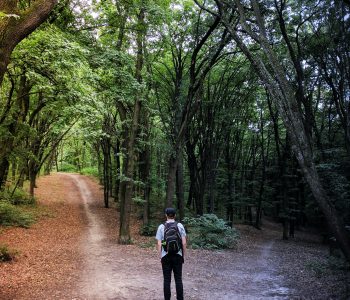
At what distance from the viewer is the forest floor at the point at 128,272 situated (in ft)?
25.6

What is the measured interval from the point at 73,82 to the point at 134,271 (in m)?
5.95

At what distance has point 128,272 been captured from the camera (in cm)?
989

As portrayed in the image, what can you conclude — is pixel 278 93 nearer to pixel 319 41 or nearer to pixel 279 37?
pixel 319 41

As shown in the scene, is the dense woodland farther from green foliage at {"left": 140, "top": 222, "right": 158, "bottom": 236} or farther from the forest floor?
the forest floor

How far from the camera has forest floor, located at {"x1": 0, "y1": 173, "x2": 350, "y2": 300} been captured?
7797 mm

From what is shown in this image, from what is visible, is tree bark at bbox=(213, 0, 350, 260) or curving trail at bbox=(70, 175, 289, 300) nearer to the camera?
tree bark at bbox=(213, 0, 350, 260)

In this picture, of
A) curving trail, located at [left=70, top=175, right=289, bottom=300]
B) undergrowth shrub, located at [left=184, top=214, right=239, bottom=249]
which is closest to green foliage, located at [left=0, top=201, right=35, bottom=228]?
curving trail, located at [left=70, top=175, right=289, bottom=300]

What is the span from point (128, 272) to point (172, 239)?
177 inches

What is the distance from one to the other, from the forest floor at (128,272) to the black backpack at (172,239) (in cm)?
216

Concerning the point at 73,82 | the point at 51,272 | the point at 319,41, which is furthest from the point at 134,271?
the point at 319,41

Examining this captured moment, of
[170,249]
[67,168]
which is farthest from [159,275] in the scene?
[67,168]

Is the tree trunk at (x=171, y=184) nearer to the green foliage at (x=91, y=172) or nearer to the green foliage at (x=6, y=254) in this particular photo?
the green foliage at (x=6, y=254)

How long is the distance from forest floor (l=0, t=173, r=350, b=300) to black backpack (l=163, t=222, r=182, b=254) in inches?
85.2

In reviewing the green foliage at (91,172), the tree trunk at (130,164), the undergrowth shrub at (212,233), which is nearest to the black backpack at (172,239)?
the tree trunk at (130,164)
